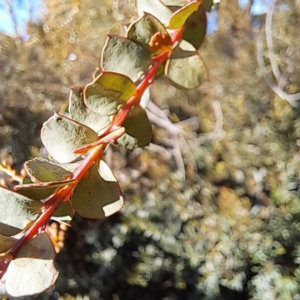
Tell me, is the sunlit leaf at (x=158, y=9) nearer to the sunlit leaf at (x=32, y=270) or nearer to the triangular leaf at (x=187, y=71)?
the triangular leaf at (x=187, y=71)

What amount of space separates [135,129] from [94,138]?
4 centimetres

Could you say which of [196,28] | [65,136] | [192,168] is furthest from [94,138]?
[192,168]

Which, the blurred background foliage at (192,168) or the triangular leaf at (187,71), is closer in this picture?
the triangular leaf at (187,71)

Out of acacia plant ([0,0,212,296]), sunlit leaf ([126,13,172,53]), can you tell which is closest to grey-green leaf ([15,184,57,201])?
acacia plant ([0,0,212,296])

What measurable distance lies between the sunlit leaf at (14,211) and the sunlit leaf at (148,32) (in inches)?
5.0

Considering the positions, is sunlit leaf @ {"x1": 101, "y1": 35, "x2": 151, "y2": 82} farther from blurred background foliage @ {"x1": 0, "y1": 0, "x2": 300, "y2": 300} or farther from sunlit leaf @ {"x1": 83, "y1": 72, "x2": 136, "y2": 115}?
blurred background foliage @ {"x1": 0, "y1": 0, "x2": 300, "y2": 300}

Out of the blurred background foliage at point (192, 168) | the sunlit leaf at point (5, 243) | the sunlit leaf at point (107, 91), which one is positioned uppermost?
the sunlit leaf at point (107, 91)

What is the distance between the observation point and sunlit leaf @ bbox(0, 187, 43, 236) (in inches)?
8.2

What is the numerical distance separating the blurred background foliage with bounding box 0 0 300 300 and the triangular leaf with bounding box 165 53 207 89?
1.76 meters

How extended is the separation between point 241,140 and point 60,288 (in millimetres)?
1299

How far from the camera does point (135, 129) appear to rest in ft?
0.88

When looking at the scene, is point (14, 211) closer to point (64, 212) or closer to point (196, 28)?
point (64, 212)

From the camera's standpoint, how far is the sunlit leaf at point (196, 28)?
11.5 inches

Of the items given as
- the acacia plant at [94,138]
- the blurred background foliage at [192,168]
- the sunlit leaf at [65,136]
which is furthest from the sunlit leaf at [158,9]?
the blurred background foliage at [192,168]
